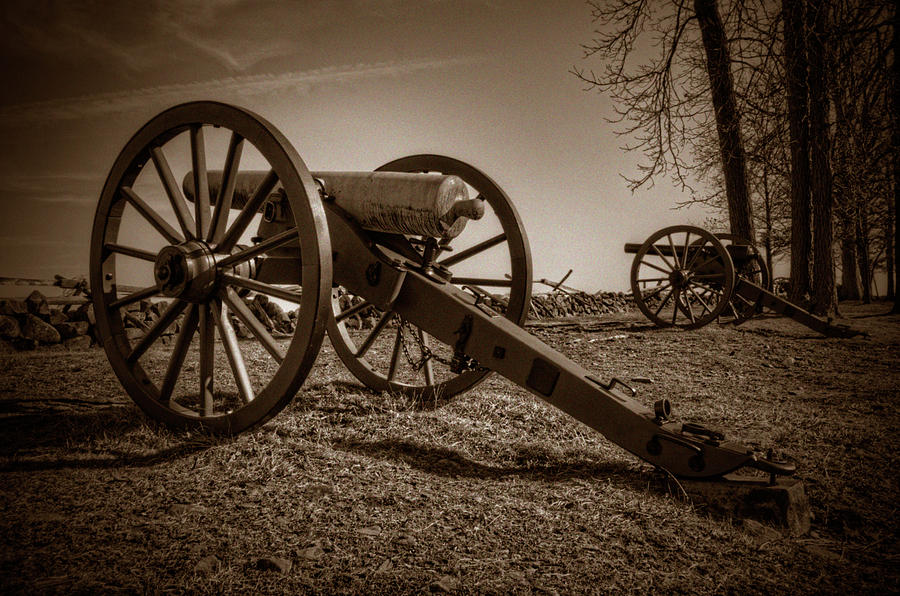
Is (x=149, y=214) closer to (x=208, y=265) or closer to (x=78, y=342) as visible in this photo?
(x=208, y=265)

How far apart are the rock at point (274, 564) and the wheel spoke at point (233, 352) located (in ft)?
3.79

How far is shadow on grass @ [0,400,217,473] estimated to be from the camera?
107 inches

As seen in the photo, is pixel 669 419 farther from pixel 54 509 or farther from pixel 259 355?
pixel 259 355

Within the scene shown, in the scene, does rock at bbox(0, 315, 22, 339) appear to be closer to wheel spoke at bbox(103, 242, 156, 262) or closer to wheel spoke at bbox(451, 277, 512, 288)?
wheel spoke at bbox(103, 242, 156, 262)

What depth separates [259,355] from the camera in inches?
235

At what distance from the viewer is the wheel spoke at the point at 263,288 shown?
2.78 metres

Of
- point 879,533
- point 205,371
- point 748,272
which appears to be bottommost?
point 879,533

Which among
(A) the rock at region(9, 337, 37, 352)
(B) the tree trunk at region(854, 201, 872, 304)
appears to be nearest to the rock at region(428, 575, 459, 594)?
(A) the rock at region(9, 337, 37, 352)

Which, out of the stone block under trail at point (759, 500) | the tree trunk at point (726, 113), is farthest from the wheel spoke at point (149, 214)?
the tree trunk at point (726, 113)

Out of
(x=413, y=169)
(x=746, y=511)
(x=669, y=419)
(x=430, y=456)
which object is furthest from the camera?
(x=413, y=169)

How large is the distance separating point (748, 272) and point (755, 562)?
7873 mm

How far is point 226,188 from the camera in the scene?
3088mm

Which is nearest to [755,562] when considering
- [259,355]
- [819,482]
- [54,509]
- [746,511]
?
[746,511]

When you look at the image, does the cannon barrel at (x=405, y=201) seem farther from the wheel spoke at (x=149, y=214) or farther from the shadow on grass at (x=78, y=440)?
the shadow on grass at (x=78, y=440)
